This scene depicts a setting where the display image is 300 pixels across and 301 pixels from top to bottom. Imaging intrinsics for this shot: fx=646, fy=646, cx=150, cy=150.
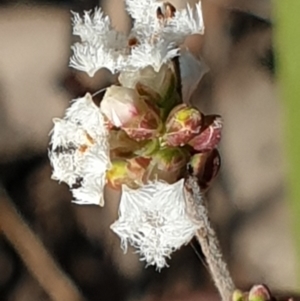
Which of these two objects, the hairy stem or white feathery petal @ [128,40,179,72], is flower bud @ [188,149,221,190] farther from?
the hairy stem

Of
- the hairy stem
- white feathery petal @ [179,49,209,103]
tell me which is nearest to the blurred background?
the hairy stem

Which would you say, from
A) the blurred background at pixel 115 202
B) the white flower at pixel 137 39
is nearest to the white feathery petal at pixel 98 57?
the white flower at pixel 137 39

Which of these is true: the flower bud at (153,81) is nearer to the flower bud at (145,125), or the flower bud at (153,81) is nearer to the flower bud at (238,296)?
the flower bud at (145,125)

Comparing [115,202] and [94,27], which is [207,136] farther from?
[115,202]

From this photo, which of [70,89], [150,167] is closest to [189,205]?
[150,167]

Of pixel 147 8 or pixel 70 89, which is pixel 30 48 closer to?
pixel 70 89

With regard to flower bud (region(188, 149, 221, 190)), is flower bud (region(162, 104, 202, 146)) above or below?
above
